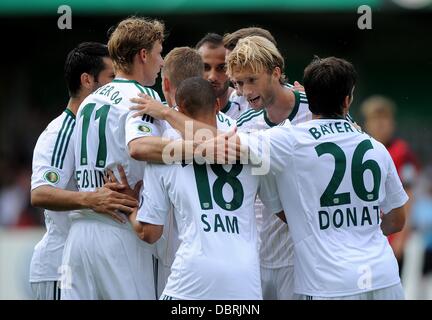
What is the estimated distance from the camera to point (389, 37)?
18.5 metres

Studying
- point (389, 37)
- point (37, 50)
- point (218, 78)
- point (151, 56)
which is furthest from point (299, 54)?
point (151, 56)

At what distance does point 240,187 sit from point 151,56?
3.68 feet

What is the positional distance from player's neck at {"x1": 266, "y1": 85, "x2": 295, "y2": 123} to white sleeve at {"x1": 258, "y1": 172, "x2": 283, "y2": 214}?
2.47ft

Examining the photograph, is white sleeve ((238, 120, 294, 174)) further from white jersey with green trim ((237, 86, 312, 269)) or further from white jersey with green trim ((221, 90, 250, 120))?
white jersey with green trim ((221, 90, 250, 120))

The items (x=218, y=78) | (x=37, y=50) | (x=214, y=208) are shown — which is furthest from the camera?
(x=37, y=50)

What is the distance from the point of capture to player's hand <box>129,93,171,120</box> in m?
4.89

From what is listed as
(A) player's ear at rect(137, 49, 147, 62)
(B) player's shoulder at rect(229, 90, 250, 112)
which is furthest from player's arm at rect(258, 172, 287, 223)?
(B) player's shoulder at rect(229, 90, 250, 112)

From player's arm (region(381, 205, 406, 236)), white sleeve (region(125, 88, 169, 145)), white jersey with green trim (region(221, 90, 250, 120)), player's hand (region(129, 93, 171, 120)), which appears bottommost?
player's arm (region(381, 205, 406, 236))

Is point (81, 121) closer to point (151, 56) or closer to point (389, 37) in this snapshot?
point (151, 56)

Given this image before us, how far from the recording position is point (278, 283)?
216 inches

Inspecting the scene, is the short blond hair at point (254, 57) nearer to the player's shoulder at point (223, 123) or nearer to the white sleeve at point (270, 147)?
the player's shoulder at point (223, 123)

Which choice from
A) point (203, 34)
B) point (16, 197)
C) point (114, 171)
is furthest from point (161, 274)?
point (203, 34)

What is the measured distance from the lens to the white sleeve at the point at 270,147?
4715 mm

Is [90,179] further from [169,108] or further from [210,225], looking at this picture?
[210,225]
